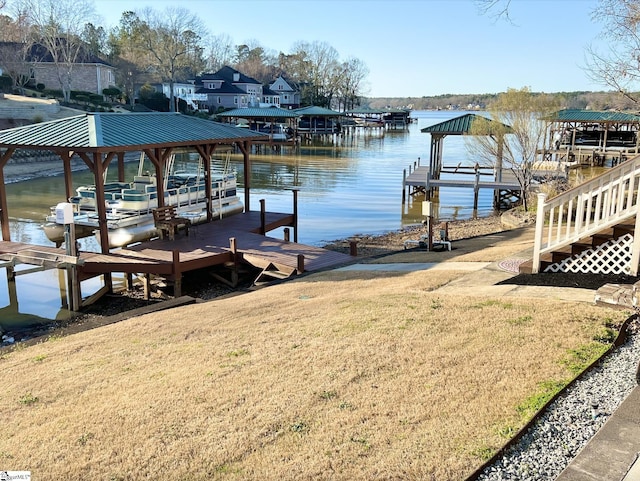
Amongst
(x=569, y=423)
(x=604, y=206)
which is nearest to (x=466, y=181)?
(x=604, y=206)

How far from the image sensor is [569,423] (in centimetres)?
489

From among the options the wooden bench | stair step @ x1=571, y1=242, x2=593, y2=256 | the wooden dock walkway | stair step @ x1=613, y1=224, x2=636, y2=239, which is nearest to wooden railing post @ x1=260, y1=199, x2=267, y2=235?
the wooden dock walkway

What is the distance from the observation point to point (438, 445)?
4613mm

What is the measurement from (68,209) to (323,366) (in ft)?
28.2

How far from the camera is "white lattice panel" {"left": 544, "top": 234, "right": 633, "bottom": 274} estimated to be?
9.19 m

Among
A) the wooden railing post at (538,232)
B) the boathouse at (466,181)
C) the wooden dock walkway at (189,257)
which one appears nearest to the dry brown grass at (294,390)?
the wooden railing post at (538,232)

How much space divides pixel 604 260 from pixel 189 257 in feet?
30.5

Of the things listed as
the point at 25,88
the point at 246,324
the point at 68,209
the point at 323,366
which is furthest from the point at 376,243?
the point at 25,88

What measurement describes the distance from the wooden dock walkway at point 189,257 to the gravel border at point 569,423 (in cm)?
827

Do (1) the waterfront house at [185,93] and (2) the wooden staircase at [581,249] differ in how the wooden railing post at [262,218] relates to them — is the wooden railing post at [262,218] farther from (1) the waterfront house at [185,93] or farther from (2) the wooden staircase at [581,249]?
(1) the waterfront house at [185,93]

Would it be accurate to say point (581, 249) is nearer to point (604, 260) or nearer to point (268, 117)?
point (604, 260)

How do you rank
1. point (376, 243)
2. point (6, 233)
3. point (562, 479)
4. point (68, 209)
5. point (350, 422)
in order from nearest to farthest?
point (562, 479) < point (350, 422) < point (68, 209) < point (6, 233) < point (376, 243)

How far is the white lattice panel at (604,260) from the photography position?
9188 mm

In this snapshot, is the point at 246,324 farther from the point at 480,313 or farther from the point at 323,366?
the point at 480,313
